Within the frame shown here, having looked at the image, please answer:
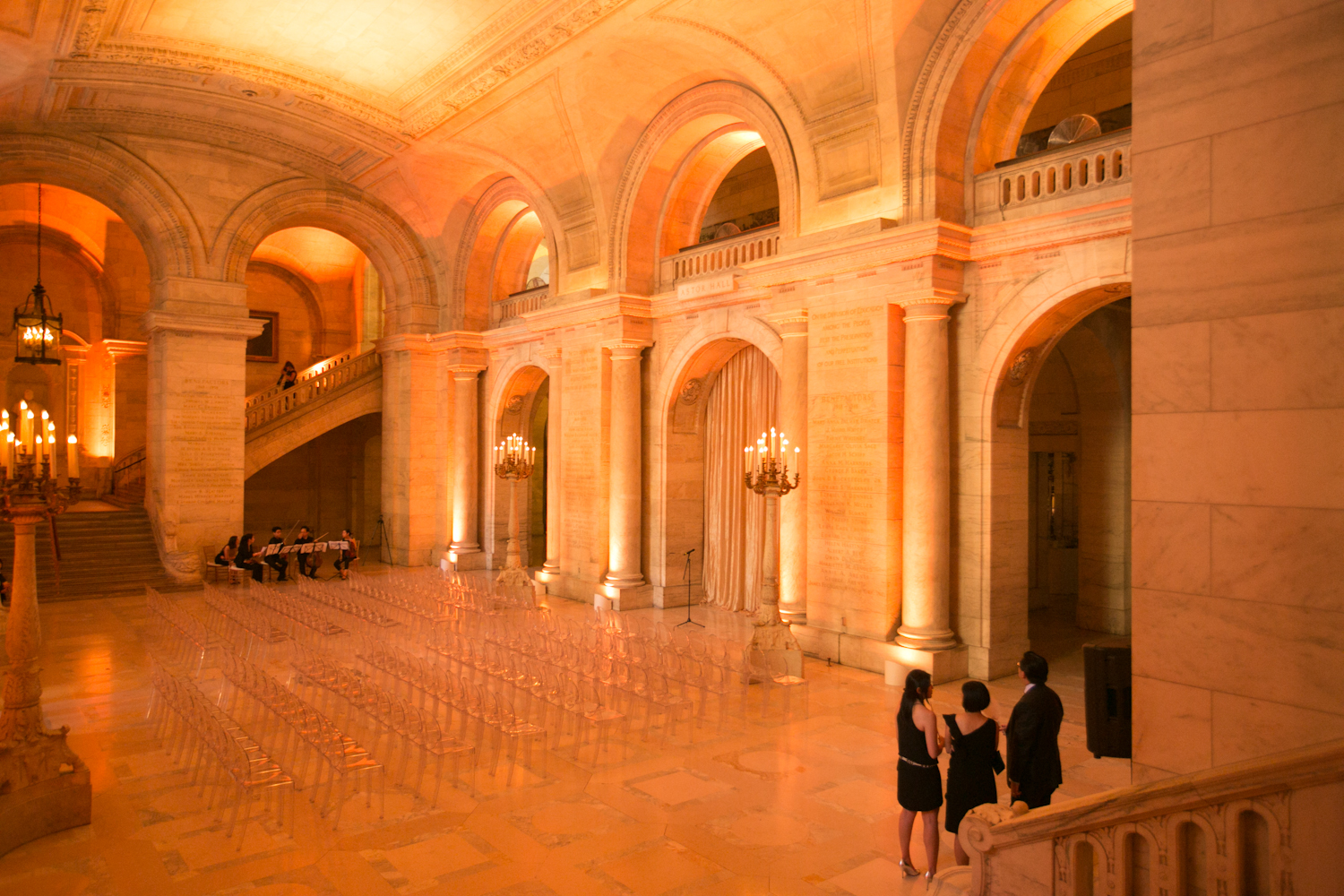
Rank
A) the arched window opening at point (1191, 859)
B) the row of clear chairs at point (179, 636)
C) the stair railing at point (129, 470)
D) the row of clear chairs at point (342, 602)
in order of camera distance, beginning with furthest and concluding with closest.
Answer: the stair railing at point (129, 470)
the row of clear chairs at point (342, 602)
the row of clear chairs at point (179, 636)
the arched window opening at point (1191, 859)

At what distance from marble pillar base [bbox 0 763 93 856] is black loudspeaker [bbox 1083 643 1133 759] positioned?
7080 millimetres

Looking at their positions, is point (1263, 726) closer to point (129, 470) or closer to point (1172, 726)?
point (1172, 726)

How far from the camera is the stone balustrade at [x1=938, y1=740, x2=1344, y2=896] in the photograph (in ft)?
10.7

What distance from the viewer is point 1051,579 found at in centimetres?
1582

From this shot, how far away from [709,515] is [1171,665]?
39.0ft

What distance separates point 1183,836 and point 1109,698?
5.58 ft

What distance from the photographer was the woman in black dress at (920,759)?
5.46 m

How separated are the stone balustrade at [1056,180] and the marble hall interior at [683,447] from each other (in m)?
0.06

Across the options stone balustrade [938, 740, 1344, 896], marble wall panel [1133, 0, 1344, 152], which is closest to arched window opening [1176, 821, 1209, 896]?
stone balustrade [938, 740, 1344, 896]

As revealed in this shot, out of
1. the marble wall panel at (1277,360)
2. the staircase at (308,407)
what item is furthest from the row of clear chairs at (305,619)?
the marble wall panel at (1277,360)

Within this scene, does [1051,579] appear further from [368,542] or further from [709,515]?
[368,542]

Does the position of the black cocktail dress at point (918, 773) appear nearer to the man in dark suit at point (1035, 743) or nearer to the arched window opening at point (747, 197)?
the man in dark suit at point (1035, 743)

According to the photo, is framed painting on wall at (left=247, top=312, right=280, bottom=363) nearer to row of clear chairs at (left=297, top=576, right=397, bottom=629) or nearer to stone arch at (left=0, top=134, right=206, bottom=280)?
stone arch at (left=0, top=134, right=206, bottom=280)

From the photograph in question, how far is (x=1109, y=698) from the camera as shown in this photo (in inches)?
205
